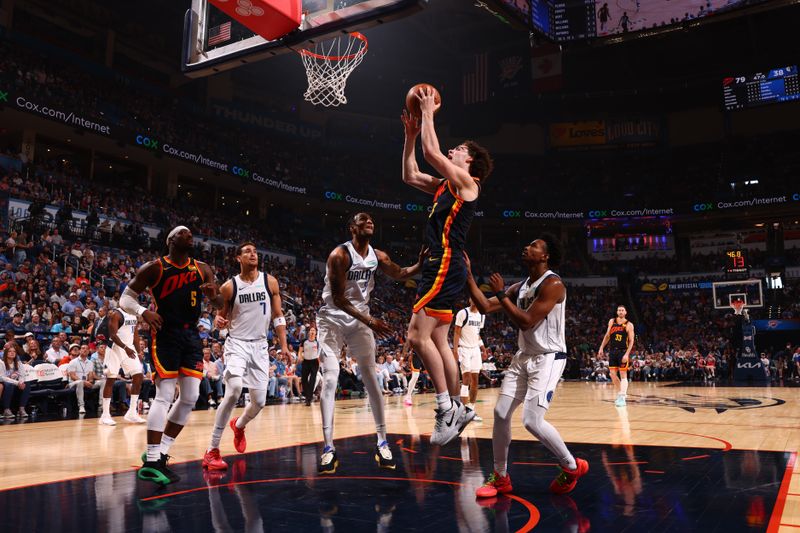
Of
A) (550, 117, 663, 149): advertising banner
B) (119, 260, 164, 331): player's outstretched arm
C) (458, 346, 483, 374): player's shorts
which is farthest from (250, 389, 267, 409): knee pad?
(550, 117, 663, 149): advertising banner

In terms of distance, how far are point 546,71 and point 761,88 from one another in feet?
35.2

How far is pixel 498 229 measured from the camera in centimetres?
4312

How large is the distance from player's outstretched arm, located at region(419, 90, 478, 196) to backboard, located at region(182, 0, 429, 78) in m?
2.55

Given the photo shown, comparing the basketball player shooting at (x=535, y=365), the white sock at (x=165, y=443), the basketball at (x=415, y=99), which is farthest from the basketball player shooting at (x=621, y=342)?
the white sock at (x=165, y=443)

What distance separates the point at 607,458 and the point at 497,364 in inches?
808

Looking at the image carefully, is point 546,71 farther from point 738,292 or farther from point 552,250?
point 552,250

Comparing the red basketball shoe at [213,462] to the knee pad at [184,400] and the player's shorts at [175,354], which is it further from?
the player's shorts at [175,354]

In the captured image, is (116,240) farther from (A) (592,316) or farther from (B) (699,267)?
(B) (699,267)

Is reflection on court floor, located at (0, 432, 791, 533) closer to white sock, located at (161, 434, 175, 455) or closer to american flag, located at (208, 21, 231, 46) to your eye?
white sock, located at (161, 434, 175, 455)

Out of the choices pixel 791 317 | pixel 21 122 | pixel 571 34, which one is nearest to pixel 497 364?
pixel 571 34

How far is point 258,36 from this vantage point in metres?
8.04

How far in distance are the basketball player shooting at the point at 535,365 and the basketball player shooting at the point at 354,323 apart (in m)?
1.01

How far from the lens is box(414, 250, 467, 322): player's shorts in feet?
15.1

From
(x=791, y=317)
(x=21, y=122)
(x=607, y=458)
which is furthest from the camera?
(x=791, y=317)
